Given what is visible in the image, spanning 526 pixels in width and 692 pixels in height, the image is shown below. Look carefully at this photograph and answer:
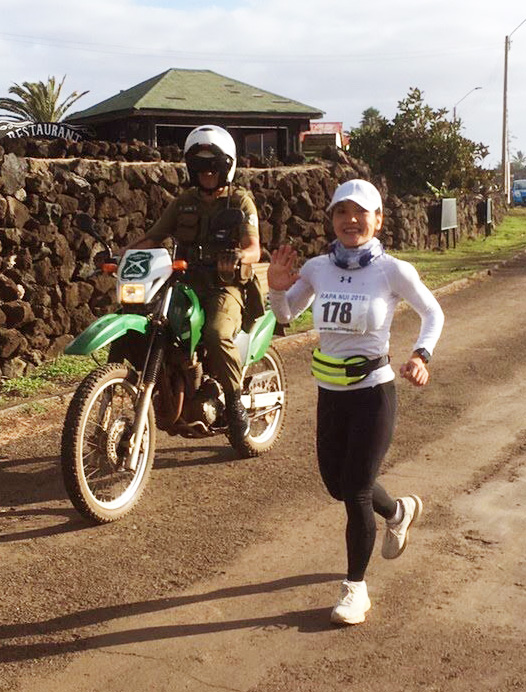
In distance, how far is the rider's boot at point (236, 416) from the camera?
6512mm

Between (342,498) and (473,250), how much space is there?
69.9 ft

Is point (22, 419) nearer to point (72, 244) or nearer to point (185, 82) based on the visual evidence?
point (72, 244)

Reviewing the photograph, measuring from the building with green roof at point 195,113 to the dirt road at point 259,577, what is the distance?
72.2 feet

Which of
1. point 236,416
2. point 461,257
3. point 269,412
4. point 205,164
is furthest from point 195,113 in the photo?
point 236,416

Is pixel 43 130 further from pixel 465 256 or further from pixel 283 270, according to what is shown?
pixel 283 270

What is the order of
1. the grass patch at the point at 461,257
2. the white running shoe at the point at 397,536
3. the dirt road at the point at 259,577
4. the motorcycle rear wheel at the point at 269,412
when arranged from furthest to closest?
the grass patch at the point at 461,257 → the motorcycle rear wheel at the point at 269,412 → the white running shoe at the point at 397,536 → the dirt road at the point at 259,577

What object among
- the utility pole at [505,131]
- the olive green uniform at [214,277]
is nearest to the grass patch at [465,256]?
the olive green uniform at [214,277]

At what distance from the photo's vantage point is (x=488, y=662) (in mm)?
4145

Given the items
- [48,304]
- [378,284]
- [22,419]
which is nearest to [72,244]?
[48,304]

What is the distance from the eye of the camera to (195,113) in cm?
2873

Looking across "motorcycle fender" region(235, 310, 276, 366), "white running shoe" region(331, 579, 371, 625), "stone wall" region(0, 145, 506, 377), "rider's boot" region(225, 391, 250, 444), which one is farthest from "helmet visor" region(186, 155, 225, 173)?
"stone wall" region(0, 145, 506, 377)

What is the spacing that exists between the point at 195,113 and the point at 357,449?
82.9 feet

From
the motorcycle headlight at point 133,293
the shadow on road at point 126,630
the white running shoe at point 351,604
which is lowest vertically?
the shadow on road at point 126,630

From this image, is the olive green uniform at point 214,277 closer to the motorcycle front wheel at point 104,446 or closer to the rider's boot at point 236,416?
the rider's boot at point 236,416
